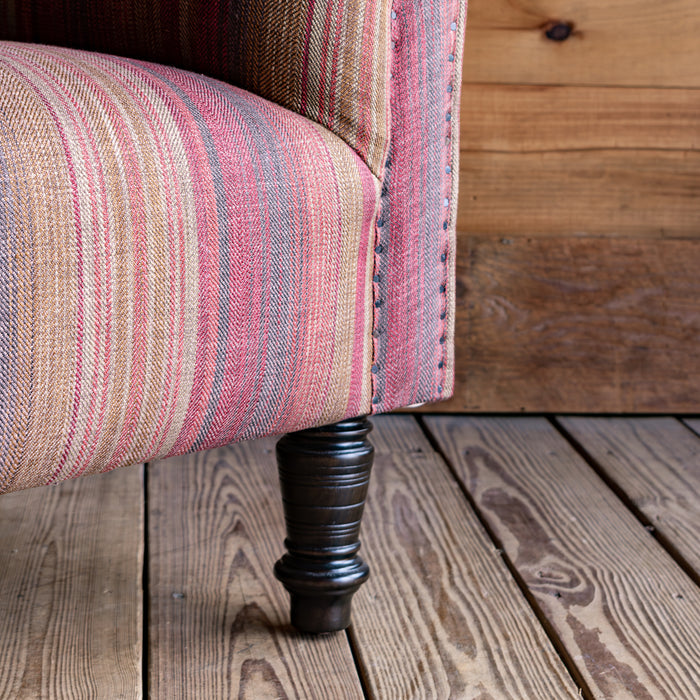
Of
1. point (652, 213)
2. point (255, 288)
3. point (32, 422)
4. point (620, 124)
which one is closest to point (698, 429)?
point (652, 213)

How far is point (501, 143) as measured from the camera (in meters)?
1.27

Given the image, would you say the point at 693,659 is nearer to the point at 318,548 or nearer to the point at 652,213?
the point at 318,548

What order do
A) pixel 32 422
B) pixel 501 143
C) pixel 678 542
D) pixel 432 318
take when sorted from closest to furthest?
pixel 32 422
pixel 432 318
pixel 678 542
pixel 501 143

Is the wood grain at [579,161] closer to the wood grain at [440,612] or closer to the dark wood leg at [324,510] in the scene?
the wood grain at [440,612]

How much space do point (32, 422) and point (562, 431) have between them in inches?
37.1

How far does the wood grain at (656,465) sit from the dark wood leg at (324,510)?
1.26 feet

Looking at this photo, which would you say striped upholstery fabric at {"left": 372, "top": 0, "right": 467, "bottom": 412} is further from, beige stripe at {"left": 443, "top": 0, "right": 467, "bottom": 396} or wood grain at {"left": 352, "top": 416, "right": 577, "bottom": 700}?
wood grain at {"left": 352, "top": 416, "right": 577, "bottom": 700}

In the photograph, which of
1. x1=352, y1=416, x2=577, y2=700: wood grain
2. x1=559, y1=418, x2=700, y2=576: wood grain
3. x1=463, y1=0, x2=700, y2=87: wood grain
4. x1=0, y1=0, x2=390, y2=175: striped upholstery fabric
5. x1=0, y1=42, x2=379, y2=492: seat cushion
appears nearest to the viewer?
x1=0, y1=42, x2=379, y2=492: seat cushion

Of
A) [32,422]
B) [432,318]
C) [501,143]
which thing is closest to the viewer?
[32,422]

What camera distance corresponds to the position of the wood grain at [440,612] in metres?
0.69

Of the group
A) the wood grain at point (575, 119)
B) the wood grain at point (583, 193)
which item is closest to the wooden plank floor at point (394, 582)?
the wood grain at point (583, 193)

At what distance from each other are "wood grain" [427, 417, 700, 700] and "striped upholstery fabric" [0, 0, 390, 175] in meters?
0.43

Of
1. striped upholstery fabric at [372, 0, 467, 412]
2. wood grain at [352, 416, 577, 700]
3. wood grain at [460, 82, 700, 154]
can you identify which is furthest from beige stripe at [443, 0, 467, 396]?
wood grain at [460, 82, 700, 154]

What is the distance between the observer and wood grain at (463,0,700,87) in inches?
48.5
